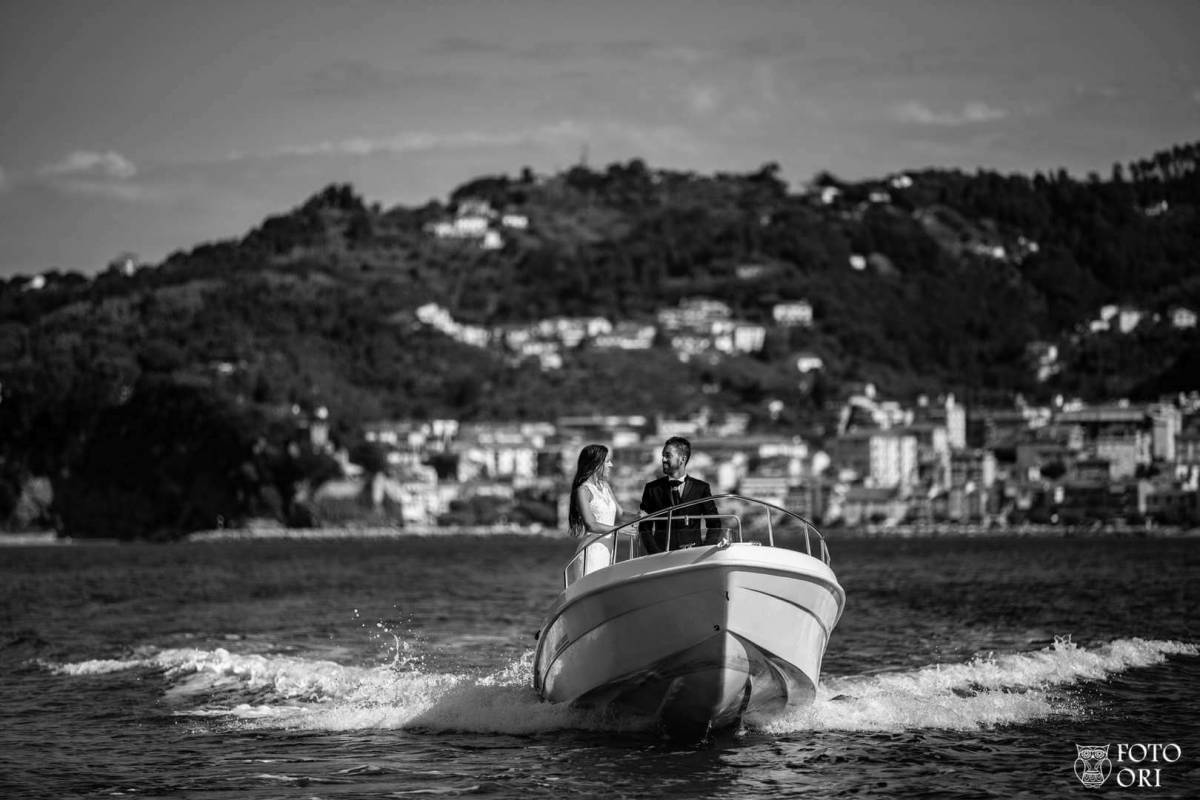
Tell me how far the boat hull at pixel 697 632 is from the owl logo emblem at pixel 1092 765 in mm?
2082

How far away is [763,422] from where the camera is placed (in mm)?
169250

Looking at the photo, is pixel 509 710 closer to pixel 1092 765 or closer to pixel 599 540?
pixel 599 540

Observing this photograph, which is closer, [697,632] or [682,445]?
[697,632]

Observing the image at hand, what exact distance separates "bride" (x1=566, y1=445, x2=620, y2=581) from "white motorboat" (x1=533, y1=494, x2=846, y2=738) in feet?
0.25

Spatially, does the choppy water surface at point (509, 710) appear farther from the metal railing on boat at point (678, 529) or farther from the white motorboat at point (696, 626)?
the metal railing on boat at point (678, 529)

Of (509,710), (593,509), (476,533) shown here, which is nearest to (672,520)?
(593,509)

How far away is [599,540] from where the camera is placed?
46.0 ft

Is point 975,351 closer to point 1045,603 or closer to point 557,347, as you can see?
point 557,347

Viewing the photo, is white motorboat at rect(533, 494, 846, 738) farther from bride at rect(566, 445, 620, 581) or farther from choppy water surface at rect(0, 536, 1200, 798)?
choppy water surface at rect(0, 536, 1200, 798)

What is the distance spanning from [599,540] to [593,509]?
0.95ft

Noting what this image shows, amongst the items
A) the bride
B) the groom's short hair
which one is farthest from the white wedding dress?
the groom's short hair

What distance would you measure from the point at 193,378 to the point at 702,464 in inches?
1616

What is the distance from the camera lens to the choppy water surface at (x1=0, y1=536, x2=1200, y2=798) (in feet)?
42.0

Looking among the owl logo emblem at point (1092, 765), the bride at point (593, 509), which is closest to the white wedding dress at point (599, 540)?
the bride at point (593, 509)
